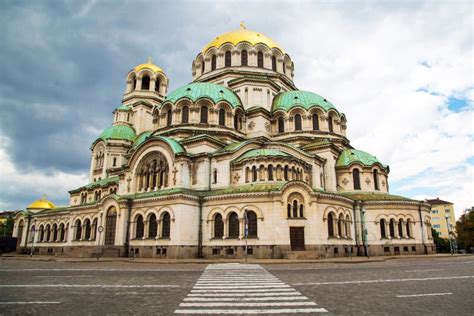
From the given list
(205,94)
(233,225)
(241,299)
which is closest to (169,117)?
(205,94)

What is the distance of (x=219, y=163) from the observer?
3584cm

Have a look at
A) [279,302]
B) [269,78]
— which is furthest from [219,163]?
[279,302]

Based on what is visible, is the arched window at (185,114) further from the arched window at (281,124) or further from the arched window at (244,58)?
the arched window at (244,58)

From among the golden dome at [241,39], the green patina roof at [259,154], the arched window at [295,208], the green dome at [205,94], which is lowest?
the arched window at [295,208]

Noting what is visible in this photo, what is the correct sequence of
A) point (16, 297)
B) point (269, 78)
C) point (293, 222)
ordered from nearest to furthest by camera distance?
point (16, 297) < point (293, 222) < point (269, 78)

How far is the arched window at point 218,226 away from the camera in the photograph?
32375mm

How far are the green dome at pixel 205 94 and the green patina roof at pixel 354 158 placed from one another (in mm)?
14246

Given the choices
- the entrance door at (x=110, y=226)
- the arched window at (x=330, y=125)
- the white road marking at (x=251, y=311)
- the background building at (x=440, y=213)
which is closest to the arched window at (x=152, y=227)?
the entrance door at (x=110, y=226)

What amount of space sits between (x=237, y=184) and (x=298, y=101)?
614 inches

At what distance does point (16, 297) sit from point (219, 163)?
26.2 m

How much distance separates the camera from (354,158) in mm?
42125

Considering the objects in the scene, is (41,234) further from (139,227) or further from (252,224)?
(252,224)

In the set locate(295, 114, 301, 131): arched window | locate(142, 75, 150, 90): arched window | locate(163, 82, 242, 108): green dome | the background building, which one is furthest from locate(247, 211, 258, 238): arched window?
the background building

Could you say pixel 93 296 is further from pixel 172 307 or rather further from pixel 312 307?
pixel 312 307
